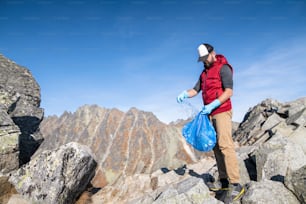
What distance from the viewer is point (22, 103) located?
12.8 metres

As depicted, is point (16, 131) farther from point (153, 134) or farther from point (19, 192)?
point (153, 134)

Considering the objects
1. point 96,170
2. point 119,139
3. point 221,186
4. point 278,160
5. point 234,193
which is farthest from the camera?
point 119,139

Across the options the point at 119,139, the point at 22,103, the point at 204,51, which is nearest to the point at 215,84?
the point at 204,51

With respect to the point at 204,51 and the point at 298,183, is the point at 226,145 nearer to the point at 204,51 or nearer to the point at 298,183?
the point at 298,183

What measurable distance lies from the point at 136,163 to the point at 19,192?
97.3 feet

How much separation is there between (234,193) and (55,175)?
5.82 m

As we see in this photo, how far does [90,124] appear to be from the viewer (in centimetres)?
4759

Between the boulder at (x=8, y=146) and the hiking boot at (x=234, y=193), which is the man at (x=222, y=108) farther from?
the boulder at (x=8, y=146)

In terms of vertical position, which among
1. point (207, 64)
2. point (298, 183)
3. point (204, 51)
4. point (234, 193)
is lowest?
point (234, 193)

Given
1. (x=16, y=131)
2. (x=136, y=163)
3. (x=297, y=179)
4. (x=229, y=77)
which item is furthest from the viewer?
(x=136, y=163)

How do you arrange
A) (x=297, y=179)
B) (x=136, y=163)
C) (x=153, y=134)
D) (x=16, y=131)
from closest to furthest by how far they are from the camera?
1. (x=297, y=179)
2. (x=16, y=131)
3. (x=136, y=163)
4. (x=153, y=134)

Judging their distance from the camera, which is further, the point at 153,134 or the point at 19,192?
the point at 153,134

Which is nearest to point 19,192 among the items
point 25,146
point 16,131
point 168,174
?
point 16,131

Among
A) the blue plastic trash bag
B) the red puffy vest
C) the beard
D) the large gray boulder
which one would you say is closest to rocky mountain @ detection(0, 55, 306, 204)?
the large gray boulder
